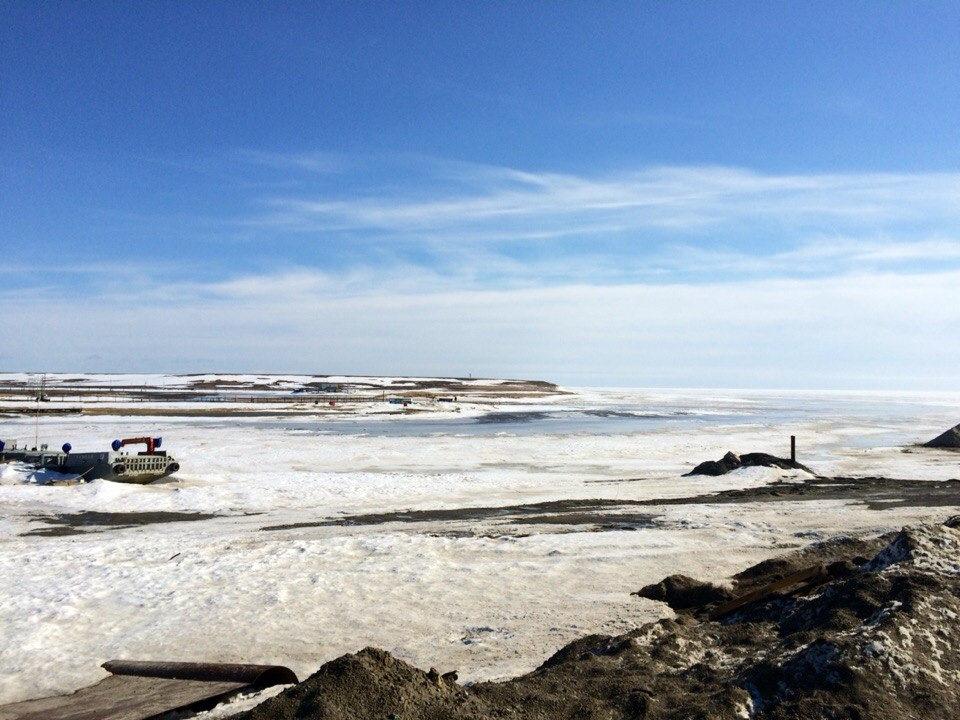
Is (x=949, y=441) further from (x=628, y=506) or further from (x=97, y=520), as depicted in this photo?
(x=97, y=520)

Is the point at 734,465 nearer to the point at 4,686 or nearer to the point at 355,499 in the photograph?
the point at 355,499

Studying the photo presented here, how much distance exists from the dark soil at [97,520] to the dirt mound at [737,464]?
1653 cm

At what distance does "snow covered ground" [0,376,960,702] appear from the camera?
939 cm

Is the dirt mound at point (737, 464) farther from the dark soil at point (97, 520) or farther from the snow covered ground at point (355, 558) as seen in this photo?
the dark soil at point (97, 520)

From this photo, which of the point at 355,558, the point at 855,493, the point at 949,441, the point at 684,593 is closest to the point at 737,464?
the point at 855,493

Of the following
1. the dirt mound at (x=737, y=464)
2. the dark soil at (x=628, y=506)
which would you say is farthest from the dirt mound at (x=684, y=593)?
the dirt mound at (x=737, y=464)

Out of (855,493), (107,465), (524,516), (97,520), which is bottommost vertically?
(97,520)

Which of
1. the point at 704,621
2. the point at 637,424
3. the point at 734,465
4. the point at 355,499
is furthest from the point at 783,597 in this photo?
the point at 637,424

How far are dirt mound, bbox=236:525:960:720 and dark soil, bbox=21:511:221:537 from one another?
12.8 metres

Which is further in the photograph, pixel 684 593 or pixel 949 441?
pixel 949 441

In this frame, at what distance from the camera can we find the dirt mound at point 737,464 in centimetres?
2595

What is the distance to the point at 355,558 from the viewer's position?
13453 millimetres

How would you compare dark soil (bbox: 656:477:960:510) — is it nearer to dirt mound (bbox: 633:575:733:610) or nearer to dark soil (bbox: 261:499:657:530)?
dark soil (bbox: 261:499:657:530)

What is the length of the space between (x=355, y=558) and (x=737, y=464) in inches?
684
